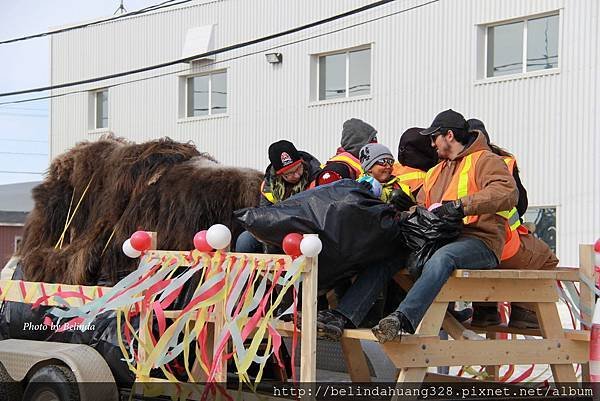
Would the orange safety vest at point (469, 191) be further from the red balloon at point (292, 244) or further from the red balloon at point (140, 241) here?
the red balloon at point (140, 241)

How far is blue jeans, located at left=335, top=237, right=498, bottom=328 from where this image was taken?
524 centimetres

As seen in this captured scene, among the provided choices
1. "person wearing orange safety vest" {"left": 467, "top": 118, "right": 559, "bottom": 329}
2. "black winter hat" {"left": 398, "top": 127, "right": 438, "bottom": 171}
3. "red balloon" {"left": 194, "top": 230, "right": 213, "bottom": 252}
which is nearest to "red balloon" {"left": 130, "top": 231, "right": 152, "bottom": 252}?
"red balloon" {"left": 194, "top": 230, "right": 213, "bottom": 252}

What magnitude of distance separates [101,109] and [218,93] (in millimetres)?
5010

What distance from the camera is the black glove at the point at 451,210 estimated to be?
17.8ft

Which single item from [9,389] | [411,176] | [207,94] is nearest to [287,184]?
[411,176]

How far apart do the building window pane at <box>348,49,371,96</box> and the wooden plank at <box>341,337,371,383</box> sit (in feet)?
46.1

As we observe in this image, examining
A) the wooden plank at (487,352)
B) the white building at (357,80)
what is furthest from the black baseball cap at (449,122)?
the white building at (357,80)

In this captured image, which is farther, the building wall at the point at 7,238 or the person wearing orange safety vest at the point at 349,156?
the building wall at the point at 7,238

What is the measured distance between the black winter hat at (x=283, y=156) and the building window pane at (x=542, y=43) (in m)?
11.5

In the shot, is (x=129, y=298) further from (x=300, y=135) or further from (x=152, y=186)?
(x=300, y=135)

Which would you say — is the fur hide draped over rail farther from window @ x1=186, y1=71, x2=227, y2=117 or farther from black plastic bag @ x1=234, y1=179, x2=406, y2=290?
window @ x1=186, y1=71, x2=227, y2=117

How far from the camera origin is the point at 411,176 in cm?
704

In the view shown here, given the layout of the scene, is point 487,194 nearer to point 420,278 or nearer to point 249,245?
point 420,278

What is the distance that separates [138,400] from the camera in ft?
20.2
